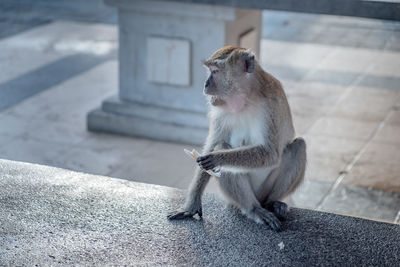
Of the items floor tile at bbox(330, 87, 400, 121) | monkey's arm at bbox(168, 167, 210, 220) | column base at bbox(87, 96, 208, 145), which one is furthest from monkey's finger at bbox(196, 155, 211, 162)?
floor tile at bbox(330, 87, 400, 121)

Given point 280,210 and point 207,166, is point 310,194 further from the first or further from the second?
point 207,166

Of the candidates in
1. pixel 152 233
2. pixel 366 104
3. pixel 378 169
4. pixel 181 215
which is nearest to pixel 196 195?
pixel 181 215

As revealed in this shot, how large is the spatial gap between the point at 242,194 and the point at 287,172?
0.33 metres

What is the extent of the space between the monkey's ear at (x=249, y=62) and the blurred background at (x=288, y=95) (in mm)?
3010

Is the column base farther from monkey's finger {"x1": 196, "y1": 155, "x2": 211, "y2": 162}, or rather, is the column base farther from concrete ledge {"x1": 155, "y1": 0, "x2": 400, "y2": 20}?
monkey's finger {"x1": 196, "y1": 155, "x2": 211, "y2": 162}

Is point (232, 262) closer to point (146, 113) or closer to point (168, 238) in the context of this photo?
point (168, 238)

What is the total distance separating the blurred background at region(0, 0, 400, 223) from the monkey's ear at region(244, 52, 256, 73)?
301 cm

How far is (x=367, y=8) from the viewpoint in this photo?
267 inches

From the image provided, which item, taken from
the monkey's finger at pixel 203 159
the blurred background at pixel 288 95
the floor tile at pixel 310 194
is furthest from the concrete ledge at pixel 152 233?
the blurred background at pixel 288 95

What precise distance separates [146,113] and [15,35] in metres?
4.91

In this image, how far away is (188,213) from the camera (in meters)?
4.19

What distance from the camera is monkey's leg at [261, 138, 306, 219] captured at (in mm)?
4305

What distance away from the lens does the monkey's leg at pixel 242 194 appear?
13.7 ft

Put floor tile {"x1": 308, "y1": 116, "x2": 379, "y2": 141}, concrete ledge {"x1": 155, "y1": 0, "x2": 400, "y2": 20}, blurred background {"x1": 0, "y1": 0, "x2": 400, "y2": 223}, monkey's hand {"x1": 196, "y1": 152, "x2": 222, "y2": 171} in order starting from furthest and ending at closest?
1. floor tile {"x1": 308, "y1": 116, "x2": 379, "y2": 141}
2. blurred background {"x1": 0, "y1": 0, "x2": 400, "y2": 223}
3. concrete ledge {"x1": 155, "y1": 0, "x2": 400, "y2": 20}
4. monkey's hand {"x1": 196, "y1": 152, "x2": 222, "y2": 171}
